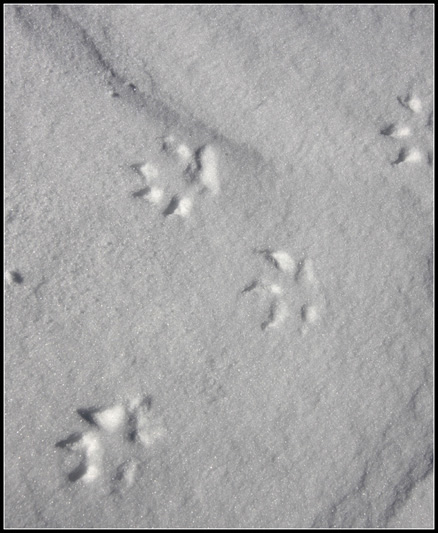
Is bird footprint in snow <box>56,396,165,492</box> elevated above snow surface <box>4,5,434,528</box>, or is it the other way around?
snow surface <box>4,5,434,528</box>

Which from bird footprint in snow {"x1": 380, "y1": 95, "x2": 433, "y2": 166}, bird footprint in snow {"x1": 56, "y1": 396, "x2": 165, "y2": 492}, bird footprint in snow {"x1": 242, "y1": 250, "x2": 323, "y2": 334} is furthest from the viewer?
bird footprint in snow {"x1": 380, "y1": 95, "x2": 433, "y2": 166}

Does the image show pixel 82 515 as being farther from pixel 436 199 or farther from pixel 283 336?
pixel 436 199

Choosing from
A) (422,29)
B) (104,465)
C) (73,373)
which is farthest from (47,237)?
(422,29)

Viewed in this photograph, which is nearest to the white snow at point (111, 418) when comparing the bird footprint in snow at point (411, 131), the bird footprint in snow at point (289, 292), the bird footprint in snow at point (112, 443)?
the bird footprint in snow at point (112, 443)

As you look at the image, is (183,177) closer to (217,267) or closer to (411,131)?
(217,267)

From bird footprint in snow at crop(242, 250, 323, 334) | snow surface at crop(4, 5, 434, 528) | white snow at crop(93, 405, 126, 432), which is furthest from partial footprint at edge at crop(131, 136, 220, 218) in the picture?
white snow at crop(93, 405, 126, 432)

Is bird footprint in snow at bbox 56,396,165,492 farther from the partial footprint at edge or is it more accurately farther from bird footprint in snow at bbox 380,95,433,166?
bird footprint in snow at bbox 380,95,433,166

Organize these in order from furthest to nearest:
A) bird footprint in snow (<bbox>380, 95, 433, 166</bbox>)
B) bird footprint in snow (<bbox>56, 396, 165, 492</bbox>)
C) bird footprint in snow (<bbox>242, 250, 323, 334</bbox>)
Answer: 1. bird footprint in snow (<bbox>380, 95, 433, 166</bbox>)
2. bird footprint in snow (<bbox>242, 250, 323, 334</bbox>)
3. bird footprint in snow (<bbox>56, 396, 165, 492</bbox>)

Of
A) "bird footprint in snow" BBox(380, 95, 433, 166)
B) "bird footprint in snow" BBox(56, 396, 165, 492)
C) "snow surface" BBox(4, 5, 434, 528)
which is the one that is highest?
"bird footprint in snow" BBox(380, 95, 433, 166)
